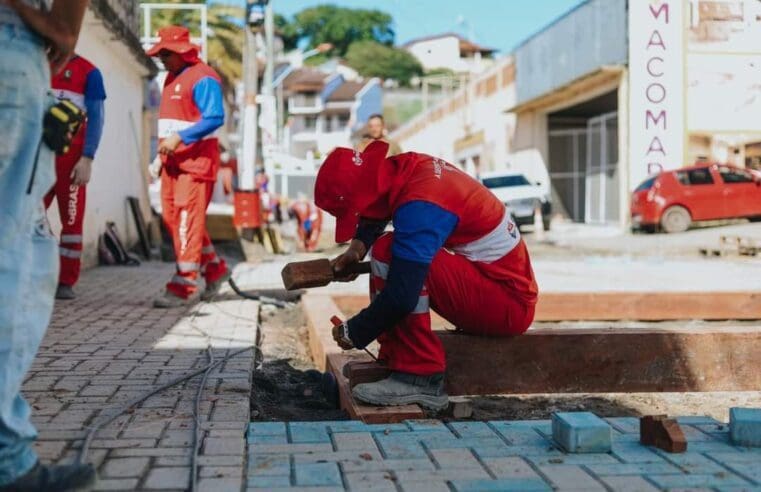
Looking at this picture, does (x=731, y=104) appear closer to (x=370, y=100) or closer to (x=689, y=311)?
(x=689, y=311)

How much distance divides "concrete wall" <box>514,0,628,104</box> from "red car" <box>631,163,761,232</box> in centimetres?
393

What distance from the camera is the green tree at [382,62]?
8138 centimetres

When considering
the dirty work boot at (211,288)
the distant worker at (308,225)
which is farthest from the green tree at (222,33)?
the dirty work boot at (211,288)

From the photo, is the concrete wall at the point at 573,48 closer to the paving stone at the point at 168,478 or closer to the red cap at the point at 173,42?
the red cap at the point at 173,42

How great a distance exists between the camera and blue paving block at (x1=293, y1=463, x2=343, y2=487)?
2.50 m

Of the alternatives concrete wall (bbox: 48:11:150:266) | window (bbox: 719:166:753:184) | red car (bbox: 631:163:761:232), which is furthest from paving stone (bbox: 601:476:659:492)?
window (bbox: 719:166:753:184)

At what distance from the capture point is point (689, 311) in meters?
6.75

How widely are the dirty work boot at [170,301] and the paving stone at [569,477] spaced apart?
432 cm

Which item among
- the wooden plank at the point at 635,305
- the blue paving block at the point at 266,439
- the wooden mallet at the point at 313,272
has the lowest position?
the wooden plank at the point at 635,305

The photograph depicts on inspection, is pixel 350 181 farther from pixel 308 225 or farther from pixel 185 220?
pixel 308 225

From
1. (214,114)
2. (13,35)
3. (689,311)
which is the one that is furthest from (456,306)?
(689,311)

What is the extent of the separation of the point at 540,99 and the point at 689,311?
67.3 feet

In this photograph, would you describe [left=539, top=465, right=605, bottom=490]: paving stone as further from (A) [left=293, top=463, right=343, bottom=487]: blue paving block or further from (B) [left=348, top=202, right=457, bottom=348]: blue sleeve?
(B) [left=348, top=202, right=457, bottom=348]: blue sleeve

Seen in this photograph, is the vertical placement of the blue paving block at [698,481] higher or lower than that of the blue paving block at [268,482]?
lower
